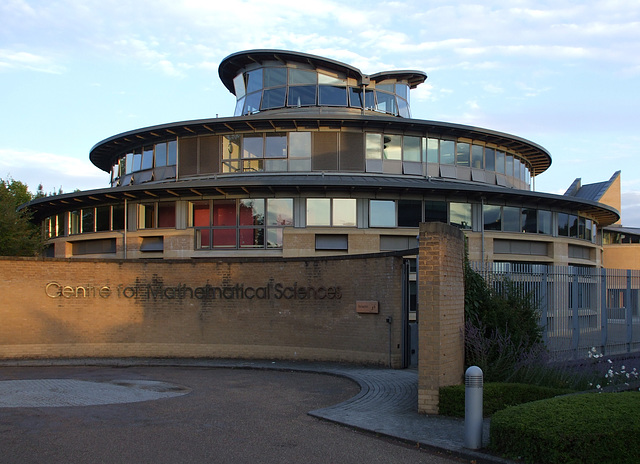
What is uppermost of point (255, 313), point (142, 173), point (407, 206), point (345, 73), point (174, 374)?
point (345, 73)

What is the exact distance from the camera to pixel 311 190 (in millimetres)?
27719

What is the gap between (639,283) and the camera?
17219mm

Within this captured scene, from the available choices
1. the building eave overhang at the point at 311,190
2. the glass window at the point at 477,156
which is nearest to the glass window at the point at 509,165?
the glass window at the point at 477,156

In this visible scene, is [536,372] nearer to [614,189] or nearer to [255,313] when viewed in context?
[255,313]

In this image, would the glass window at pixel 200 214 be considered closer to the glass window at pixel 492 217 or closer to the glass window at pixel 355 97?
the glass window at pixel 355 97

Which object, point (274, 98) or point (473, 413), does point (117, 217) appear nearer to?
point (274, 98)

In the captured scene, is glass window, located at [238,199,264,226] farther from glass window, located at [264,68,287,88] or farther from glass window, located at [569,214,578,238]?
→ glass window, located at [569,214,578,238]

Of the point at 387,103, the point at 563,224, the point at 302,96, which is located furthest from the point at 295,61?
the point at 563,224

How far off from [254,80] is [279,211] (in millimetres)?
9961

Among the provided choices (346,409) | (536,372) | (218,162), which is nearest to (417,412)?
(346,409)

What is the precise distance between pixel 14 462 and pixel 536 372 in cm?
847

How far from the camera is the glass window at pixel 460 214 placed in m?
28.8

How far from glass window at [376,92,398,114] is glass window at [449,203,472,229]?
862cm

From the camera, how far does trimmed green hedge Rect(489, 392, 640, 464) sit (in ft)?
23.1
